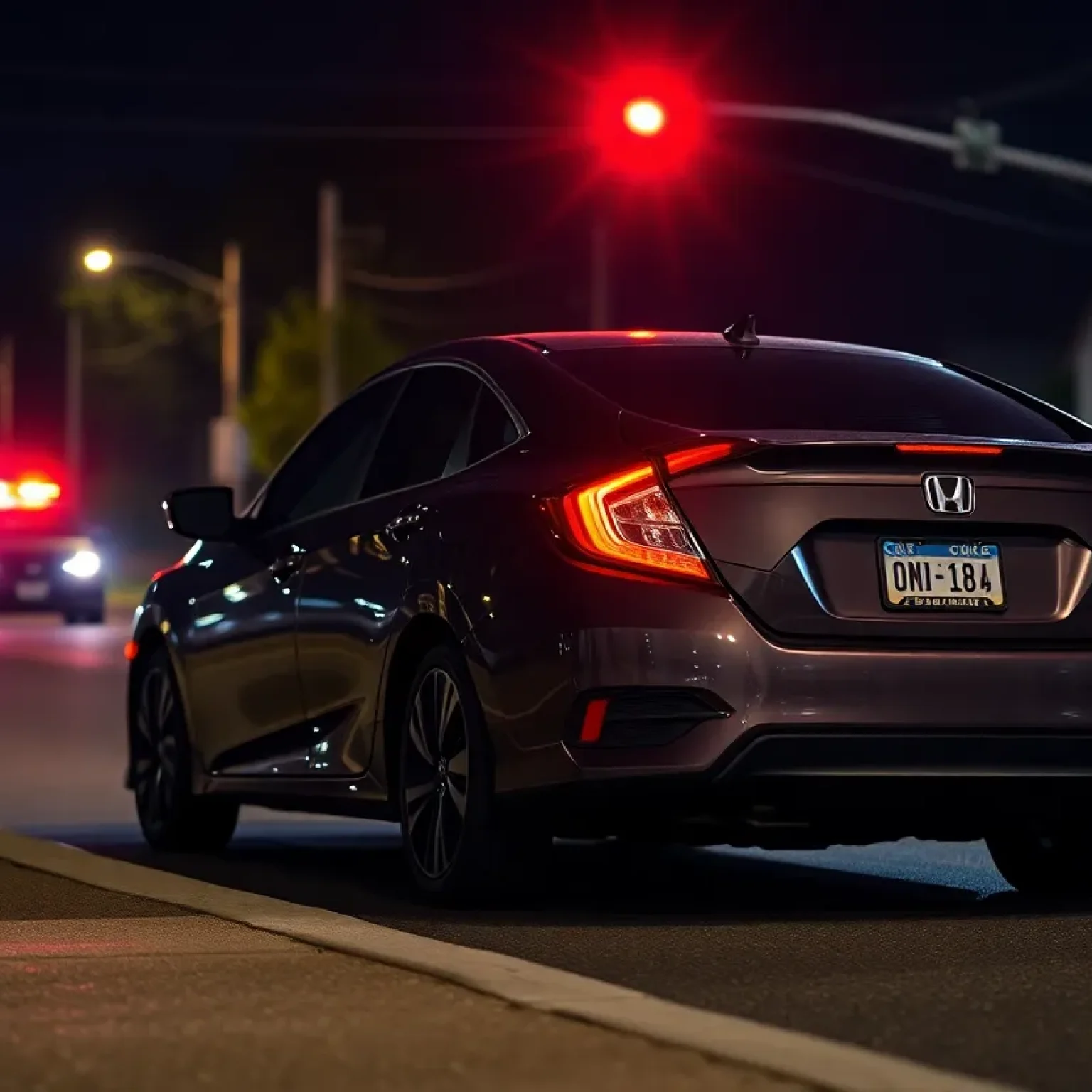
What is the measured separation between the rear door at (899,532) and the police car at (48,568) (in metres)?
30.8

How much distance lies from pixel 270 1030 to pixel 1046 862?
3.73m

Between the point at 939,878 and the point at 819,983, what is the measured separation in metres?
2.91

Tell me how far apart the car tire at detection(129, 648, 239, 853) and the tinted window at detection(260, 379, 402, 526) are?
0.79 metres

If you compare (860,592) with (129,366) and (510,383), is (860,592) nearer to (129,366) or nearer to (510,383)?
(510,383)

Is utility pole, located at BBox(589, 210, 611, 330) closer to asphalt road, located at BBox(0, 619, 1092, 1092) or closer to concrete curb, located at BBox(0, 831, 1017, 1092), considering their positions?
asphalt road, located at BBox(0, 619, 1092, 1092)

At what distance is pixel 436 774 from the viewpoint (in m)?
8.43

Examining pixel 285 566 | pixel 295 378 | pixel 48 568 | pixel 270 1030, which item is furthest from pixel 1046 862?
pixel 295 378

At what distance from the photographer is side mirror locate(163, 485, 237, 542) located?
10.1 metres

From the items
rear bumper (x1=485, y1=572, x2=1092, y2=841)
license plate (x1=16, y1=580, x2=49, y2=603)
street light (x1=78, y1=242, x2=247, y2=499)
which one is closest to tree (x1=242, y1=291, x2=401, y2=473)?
street light (x1=78, y1=242, x2=247, y2=499)

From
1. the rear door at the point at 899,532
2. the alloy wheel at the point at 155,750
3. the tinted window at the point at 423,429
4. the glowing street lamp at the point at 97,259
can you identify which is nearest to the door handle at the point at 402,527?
the tinted window at the point at 423,429

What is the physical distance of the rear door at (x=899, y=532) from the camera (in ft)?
25.5

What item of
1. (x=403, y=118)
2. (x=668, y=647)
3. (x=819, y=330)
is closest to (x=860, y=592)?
(x=668, y=647)

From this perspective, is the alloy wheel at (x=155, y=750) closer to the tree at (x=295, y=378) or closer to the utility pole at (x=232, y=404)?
the utility pole at (x=232, y=404)

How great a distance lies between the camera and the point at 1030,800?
7.92m
